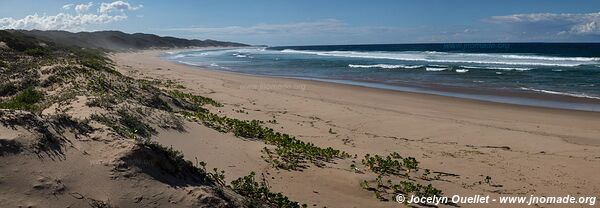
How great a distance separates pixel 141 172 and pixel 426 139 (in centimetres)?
758

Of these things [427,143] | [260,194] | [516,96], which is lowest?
[516,96]

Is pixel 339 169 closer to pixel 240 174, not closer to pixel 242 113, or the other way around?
pixel 240 174

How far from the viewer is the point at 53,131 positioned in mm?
4688

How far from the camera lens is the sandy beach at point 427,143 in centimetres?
665

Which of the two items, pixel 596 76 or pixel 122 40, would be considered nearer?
pixel 596 76

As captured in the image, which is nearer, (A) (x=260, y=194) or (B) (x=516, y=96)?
(A) (x=260, y=194)

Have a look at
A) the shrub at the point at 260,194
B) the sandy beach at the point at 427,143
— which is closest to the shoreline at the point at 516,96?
the sandy beach at the point at 427,143

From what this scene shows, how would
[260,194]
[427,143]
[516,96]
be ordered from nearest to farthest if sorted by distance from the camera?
[260,194]
[427,143]
[516,96]

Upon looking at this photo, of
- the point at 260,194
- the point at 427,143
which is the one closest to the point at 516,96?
the point at 427,143

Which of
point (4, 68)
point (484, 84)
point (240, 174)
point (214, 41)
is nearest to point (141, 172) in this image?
point (240, 174)

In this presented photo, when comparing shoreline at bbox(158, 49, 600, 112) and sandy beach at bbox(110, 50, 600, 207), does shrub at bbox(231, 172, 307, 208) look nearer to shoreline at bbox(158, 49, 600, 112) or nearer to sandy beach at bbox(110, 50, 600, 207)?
sandy beach at bbox(110, 50, 600, 207)

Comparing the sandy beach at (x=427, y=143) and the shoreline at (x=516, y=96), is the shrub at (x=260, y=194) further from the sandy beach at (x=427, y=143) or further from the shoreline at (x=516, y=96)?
the shoreline at (x=516, y=96)

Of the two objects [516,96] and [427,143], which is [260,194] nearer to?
[427,143]

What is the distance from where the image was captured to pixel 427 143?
1008 cm
